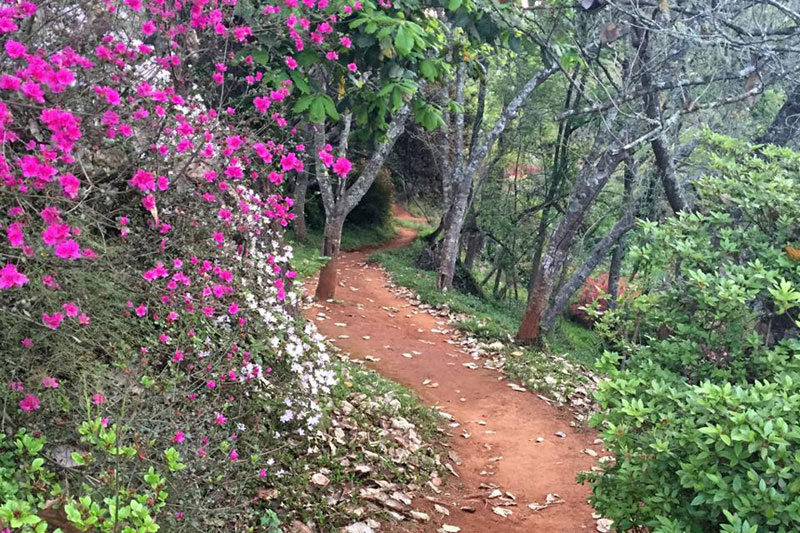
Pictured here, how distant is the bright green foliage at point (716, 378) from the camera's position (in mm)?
2363

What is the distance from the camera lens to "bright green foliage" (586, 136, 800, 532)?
2363 mm

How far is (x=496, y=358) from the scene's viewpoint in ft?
29.7

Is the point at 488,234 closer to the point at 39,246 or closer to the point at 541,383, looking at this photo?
the point at 541,383

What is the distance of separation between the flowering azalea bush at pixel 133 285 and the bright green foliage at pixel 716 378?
6.51 feet

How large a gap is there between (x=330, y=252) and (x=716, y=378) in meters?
7.66

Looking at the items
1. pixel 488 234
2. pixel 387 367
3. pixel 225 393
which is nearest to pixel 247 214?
pixel 225 393

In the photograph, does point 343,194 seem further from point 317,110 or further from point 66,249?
point 66,249

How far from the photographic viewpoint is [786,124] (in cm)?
675

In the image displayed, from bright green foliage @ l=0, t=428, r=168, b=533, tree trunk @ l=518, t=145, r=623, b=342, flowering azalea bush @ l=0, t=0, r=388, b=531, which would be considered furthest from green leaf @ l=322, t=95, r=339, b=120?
tree trunk @ l=518, t=145, r=623, b=342

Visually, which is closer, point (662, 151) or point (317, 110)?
point (317, 110)

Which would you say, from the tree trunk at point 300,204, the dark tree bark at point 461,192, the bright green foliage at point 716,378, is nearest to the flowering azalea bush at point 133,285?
the bright green foliage at point 716,378

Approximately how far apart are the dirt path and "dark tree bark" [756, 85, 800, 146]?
4066 millimetres

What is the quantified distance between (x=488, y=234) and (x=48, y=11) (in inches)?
569

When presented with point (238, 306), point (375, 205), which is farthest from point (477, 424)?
point (375, 205)
